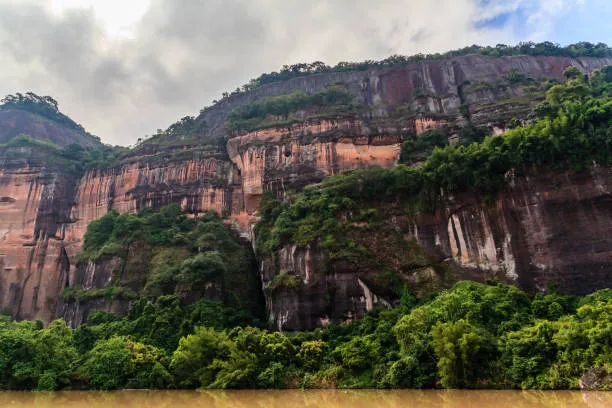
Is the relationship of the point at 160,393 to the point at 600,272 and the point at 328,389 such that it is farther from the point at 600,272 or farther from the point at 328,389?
the point at 600,272

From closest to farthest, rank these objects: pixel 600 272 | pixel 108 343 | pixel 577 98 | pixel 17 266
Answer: pixel 600 272
pixel 108 343
pixel 577 98
pixel 17 266

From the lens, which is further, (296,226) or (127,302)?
(127,302)

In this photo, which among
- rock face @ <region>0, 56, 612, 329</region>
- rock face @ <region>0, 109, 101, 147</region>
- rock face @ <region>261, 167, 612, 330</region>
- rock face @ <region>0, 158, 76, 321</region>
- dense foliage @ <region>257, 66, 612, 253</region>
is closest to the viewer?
rock face @ <region>261, 167, 612, 330</region>

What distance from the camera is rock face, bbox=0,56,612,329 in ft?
63.8

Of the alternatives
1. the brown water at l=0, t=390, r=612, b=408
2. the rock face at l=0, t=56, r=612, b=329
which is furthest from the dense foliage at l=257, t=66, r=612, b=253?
the brown water at l=0, t=390, r=612, b=408

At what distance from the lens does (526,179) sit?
2014cm

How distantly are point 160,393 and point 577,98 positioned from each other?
23539 millimetres

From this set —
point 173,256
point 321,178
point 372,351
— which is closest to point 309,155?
point 321,178

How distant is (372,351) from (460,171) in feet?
31.0

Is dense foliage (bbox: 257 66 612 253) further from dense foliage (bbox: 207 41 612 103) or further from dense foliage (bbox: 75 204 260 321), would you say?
dense foliage (bbox: 207 41 612 103)

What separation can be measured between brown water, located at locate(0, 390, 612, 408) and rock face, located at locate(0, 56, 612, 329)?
662 cm

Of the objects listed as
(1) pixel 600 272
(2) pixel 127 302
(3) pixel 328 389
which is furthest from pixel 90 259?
(1) pixel 600 272

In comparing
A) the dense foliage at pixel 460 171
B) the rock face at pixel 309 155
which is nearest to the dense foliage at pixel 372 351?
the dense foliage at pixel 460 171

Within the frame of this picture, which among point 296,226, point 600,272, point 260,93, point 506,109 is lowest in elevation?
point 600,272
